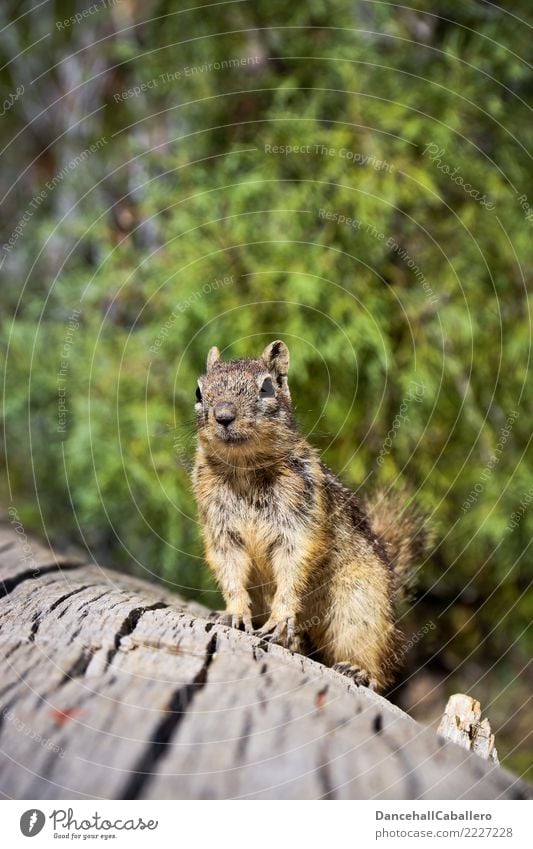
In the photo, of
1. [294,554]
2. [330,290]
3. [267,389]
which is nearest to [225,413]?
[267,389]

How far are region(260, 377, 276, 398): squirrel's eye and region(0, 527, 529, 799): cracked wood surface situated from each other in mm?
756

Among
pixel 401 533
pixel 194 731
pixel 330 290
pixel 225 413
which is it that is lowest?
pixel 194 731

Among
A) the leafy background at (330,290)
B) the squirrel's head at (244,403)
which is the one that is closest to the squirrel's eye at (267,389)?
the squirrel's head at (244,403)

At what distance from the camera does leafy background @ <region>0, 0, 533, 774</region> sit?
4.90 meters

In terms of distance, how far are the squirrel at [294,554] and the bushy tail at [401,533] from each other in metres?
0.34

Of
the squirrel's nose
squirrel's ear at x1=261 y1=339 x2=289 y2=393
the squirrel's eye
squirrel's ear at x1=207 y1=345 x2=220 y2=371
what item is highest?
squirrel's ear at x1=261 y1=339 x2=289 y2=393

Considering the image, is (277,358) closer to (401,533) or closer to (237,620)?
(237,620)

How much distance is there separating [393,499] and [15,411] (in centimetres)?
272

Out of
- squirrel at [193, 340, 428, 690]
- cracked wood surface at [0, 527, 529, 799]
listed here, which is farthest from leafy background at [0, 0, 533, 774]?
cracked wood surface at [0, 527, 529, 799]

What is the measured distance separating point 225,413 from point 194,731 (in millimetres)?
890

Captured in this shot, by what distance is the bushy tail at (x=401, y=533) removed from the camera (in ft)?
11.9

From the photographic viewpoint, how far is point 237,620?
2939 millimetres

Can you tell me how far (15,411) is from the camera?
560 centimetres

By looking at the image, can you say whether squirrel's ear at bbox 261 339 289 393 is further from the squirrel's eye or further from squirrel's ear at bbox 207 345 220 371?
squirrel's ear at bbox 207 345 220 371
